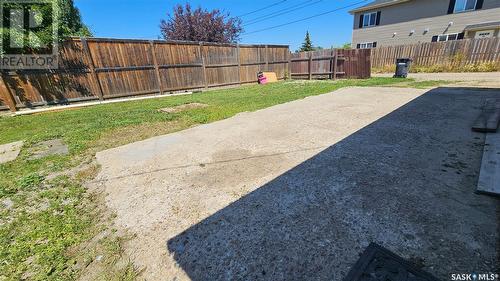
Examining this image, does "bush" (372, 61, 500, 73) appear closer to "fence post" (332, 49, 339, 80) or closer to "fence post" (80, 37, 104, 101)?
"fence post" (332, 49, 339, 80)

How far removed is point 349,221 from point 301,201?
450mm

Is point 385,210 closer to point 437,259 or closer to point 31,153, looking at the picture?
point 437,259

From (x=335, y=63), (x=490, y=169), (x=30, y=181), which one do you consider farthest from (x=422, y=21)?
(x=30, y=181)

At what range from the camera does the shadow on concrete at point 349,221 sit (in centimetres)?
145

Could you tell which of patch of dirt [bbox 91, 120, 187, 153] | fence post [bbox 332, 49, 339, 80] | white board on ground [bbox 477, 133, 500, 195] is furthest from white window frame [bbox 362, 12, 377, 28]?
patch of dirt [bbox 91, 120, 187, 153]

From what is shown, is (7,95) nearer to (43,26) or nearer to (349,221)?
(43,26)

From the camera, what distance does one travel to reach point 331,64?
13.8 metres

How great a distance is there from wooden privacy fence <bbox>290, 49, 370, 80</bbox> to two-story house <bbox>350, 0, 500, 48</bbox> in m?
9.16

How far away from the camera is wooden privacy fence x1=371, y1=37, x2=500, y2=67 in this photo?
12219mm

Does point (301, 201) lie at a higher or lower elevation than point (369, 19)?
lower

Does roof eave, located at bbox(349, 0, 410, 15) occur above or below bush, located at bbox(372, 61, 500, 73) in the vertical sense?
above

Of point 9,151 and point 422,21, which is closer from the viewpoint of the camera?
point 9,151

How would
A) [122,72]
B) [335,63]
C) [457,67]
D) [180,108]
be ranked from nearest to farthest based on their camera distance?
[180,108] → [122,72] → [457,67] → [335,63]

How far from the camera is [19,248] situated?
1.75 metres
